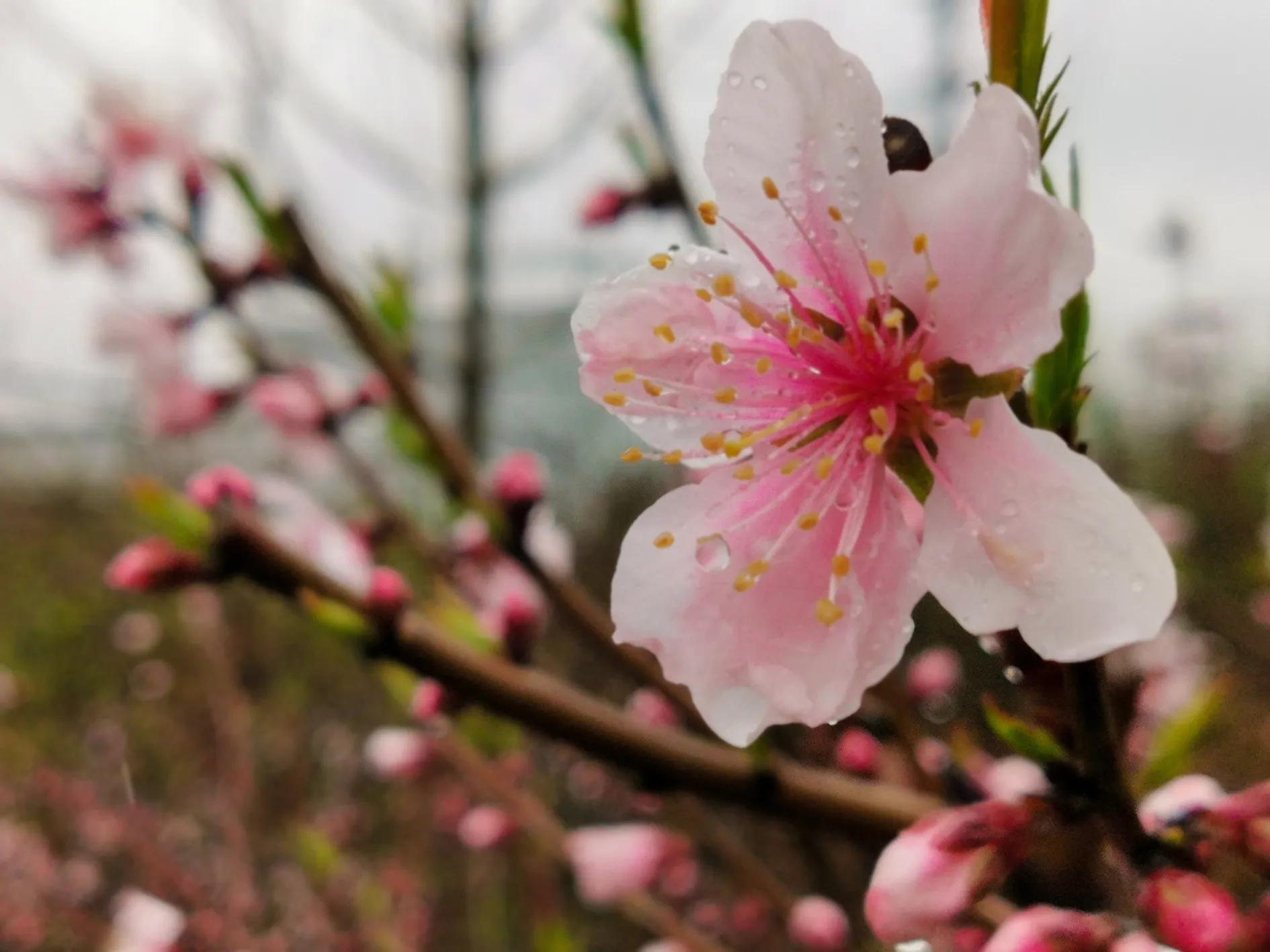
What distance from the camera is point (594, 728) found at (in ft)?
2.29

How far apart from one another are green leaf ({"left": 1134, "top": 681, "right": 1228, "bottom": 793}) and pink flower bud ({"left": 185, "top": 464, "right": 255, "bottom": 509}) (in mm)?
671

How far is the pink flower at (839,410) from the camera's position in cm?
36

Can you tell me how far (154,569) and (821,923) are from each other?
1006 millimetres

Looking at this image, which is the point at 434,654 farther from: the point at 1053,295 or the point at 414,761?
the point at 414,761

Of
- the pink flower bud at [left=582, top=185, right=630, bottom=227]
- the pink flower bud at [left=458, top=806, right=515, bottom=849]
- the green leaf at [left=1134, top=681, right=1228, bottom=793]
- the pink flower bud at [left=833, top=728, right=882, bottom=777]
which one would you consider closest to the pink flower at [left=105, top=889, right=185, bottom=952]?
the pink flower bud at [left=458, top=806, right=515, bottom=849]

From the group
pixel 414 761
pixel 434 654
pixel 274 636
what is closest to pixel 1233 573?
pixel 414 761

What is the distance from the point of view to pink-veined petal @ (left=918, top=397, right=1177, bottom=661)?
1.12 ft

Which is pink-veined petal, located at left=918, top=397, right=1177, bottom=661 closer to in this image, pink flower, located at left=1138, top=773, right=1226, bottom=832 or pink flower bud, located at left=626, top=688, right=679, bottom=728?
pink flower, located at left=1138, top=773, right=1226, bottom=832

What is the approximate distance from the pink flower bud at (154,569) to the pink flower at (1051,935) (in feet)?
1.99

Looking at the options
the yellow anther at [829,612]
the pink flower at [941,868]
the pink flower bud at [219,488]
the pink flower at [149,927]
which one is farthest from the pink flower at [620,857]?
the yellow anther at [829,612]

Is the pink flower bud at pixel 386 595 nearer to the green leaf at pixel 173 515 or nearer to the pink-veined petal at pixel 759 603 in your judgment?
the green leaf at pixel 173 515

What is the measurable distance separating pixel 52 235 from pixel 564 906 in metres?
3.14

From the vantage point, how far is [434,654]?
710mm

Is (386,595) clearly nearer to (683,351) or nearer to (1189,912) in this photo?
(683,351)
